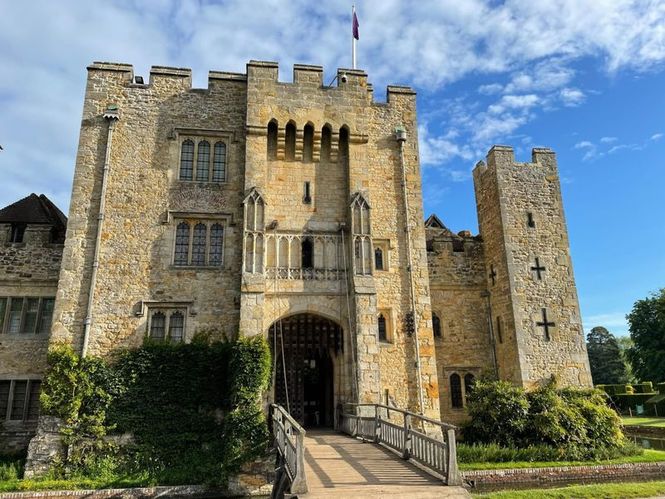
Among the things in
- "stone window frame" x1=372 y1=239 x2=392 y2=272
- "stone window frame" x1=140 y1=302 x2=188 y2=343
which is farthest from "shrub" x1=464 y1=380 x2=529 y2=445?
"stone window frame" x1=140 y1=302 x2=188 y2=343

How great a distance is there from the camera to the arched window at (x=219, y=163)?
58.7ft

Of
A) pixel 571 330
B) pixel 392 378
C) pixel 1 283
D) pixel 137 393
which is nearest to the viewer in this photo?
pixel 137 393

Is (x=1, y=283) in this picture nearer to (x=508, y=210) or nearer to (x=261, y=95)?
(x=261, y=95)

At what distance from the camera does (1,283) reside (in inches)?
692

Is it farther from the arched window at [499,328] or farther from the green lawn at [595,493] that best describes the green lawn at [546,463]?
the arched window at [499,328]

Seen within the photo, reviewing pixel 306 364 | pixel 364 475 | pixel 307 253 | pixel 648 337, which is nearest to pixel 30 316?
pixel 306 364

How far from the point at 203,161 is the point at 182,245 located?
11.0 feet

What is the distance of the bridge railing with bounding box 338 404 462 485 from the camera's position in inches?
349

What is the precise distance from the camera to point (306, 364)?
18.6 meters

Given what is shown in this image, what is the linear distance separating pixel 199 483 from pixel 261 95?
1324 cm

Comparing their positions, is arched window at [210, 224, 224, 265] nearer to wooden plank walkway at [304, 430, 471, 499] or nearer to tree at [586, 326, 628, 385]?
wooden plank walkway at [304, 430, 471, 499]

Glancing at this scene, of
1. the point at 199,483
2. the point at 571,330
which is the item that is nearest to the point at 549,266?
the point at 571,330

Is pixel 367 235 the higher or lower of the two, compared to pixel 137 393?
higher

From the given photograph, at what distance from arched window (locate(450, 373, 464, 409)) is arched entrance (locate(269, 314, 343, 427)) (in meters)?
5.25
